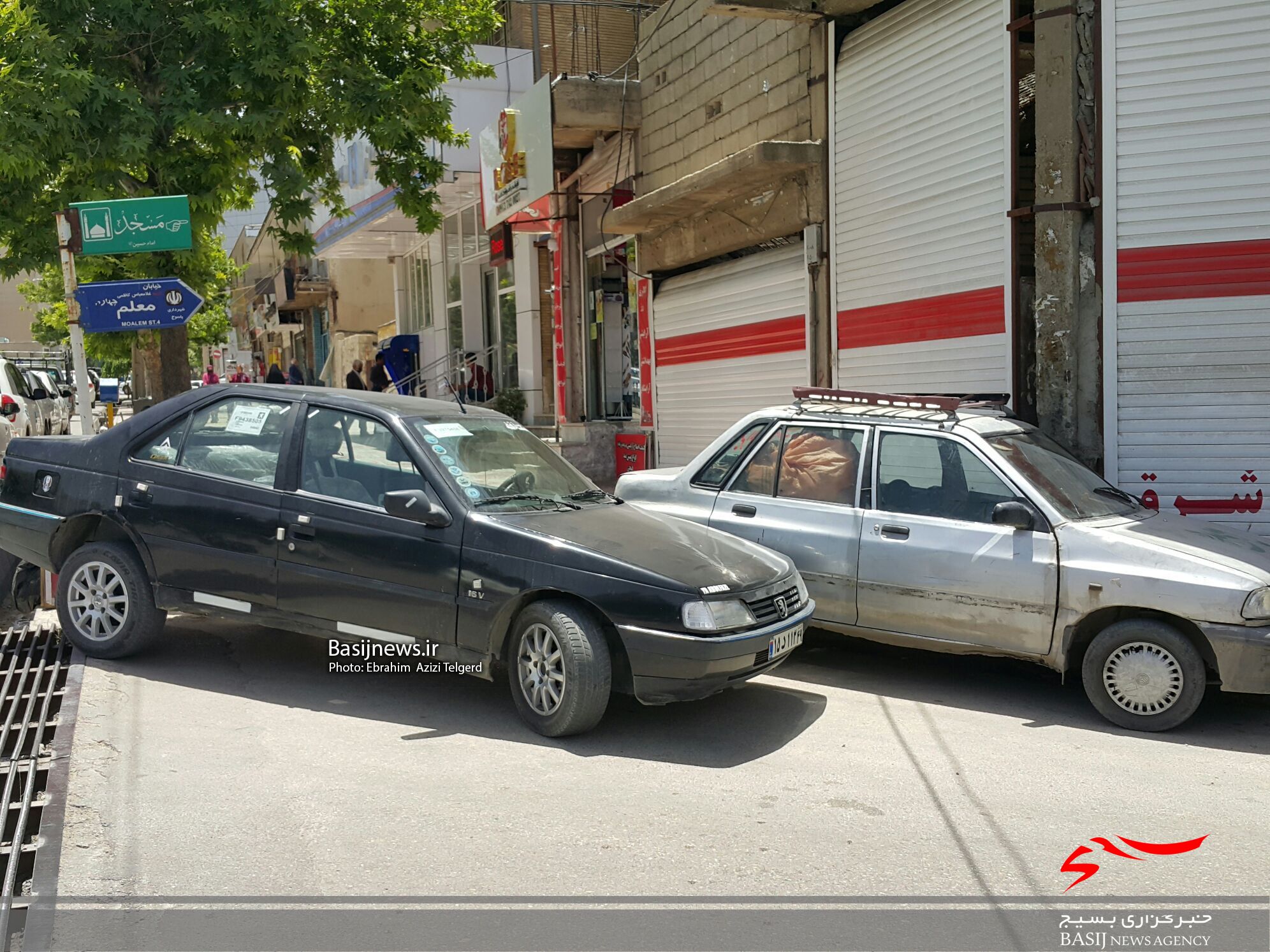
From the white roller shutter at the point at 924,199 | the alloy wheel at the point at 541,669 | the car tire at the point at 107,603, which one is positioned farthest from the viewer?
the white roller shutter at the point at 924,199

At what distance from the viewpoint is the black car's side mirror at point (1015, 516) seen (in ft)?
19.5

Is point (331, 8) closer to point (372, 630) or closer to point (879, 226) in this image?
point (879, 226)

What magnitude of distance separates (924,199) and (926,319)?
110 cm

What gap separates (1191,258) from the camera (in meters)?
8.40

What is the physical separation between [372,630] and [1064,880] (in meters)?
3.46

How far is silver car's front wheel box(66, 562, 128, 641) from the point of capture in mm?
6414

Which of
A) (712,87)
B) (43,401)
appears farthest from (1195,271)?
(43,401)

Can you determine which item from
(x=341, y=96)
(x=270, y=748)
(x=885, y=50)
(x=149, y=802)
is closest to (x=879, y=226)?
(x=885, y=50)

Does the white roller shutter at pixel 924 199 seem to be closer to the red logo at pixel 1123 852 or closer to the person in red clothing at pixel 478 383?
the red logo at pixel 1123 852

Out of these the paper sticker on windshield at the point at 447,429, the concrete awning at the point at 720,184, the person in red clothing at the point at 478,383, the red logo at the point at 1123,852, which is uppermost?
the concrete awning at the point at 720,184

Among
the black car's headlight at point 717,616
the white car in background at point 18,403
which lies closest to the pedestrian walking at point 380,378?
the white car in background at point 18,403

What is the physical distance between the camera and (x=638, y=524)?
19.6ft

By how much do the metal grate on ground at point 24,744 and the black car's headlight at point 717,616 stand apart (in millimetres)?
2703

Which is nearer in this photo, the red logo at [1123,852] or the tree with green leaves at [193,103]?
the red logo at [1123,852]
